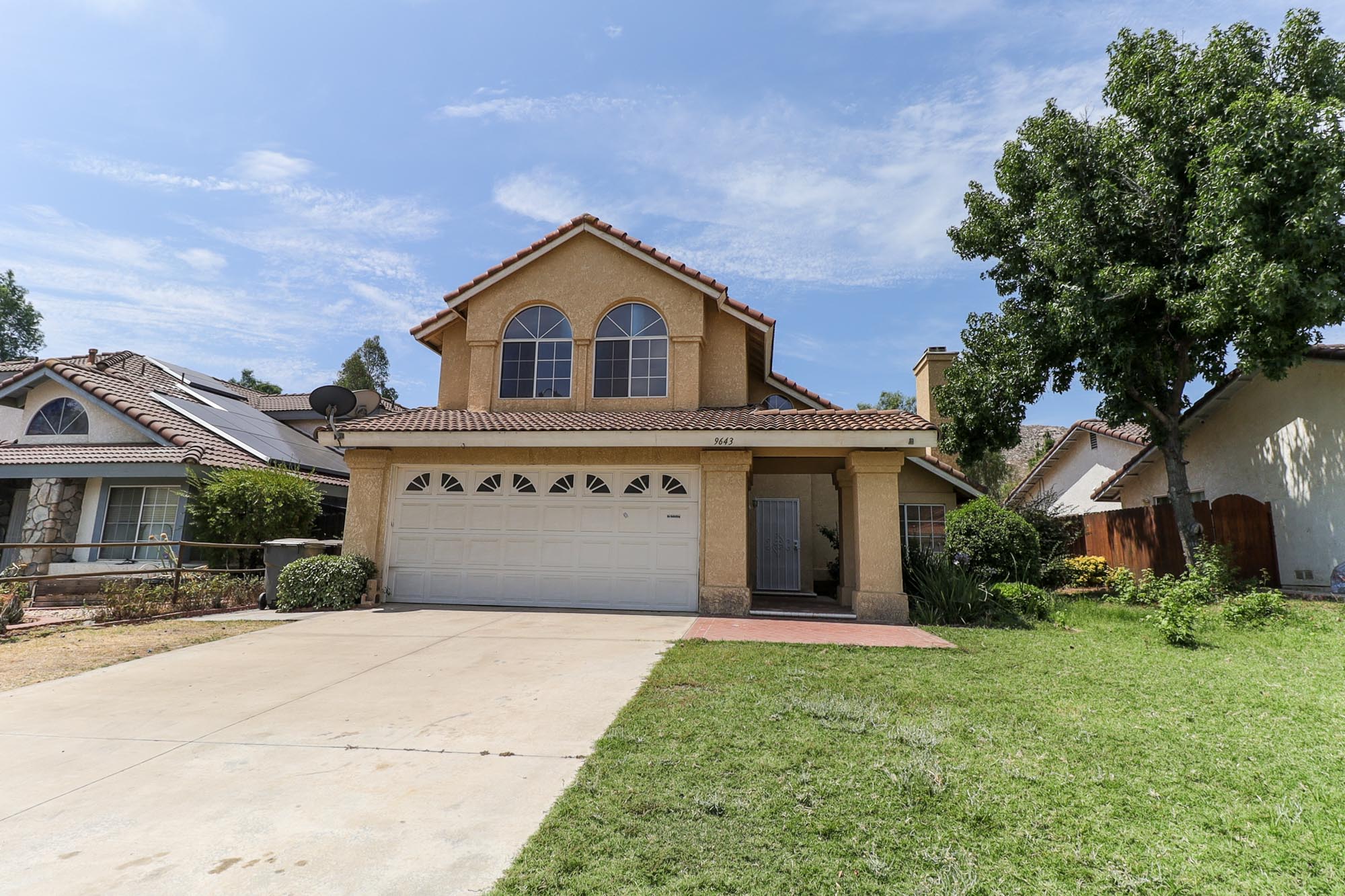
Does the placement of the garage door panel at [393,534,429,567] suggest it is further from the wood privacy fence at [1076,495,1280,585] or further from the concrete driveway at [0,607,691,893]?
the wood privacy fence at [1076,495,1280,585]

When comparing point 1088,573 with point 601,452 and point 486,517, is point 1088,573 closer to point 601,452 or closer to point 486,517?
point 601,452

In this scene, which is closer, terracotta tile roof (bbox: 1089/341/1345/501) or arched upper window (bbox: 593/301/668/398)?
terracotta tile roof (bbox: 1089/341/1345/501)

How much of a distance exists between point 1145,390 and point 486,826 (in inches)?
651

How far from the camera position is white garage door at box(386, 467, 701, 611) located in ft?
38.7

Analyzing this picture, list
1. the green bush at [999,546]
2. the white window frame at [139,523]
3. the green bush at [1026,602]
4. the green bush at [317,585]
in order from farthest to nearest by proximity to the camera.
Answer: the white window frame at [139,523], the green bush at [999,546], the green bush at [317,585], the green bush at [1026,602]

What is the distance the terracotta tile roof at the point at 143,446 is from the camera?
1437 centimetres

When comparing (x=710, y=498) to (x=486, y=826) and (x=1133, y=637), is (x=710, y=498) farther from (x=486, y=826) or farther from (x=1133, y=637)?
(x=486, y=826)

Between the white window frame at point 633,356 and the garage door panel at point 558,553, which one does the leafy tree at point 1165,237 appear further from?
the garage door panel at point 558,553

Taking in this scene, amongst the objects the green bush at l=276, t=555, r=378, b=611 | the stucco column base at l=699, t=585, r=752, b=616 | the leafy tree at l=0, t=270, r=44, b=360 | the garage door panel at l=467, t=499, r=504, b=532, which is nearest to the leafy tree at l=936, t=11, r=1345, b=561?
the stucco column base at l=699, t=585, r=752, b=616

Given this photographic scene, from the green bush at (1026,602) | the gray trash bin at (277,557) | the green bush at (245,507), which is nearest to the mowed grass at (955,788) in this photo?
the green bush at (1026,602)

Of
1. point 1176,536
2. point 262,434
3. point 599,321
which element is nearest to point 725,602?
point 599,321

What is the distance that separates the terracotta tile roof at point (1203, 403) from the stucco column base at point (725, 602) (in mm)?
10646

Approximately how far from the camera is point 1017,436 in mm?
16703

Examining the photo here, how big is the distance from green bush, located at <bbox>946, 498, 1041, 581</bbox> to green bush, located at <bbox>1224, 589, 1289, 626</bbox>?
2973 mm
